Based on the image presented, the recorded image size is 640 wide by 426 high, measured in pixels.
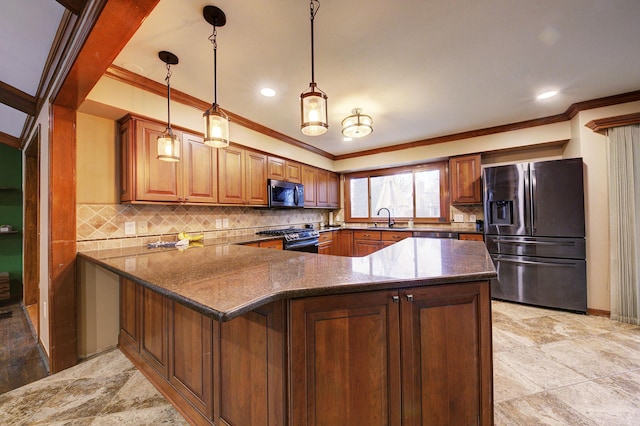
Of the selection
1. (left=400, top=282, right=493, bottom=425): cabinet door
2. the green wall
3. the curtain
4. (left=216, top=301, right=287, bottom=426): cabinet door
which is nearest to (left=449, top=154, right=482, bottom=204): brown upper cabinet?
the curtain

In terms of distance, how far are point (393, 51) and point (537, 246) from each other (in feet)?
9.97

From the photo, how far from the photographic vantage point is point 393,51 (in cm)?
198

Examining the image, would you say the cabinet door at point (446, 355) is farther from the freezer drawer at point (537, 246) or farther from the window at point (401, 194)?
the window at point (401, 194)

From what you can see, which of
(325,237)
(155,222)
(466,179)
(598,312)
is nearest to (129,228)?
(155,222)

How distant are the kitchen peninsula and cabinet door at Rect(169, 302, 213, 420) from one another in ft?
0.04

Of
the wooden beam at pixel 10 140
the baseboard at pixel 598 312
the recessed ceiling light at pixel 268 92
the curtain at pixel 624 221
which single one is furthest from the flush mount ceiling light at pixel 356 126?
the wooden beam at pixel 10 140

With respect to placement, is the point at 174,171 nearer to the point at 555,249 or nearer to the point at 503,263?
the point at 503,263

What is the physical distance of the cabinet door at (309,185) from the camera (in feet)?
14.9

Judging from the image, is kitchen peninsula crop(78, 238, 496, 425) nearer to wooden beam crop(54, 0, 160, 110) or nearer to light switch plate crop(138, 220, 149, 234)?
wooden beam crop(54, 0, 160, 110)

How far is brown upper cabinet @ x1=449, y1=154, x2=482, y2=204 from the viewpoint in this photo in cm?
394

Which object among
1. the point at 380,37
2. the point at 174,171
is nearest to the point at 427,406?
the point at 380,37

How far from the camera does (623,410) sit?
153 cm

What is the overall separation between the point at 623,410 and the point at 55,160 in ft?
14.1

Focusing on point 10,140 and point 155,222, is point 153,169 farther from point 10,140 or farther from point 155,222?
point 10,140
